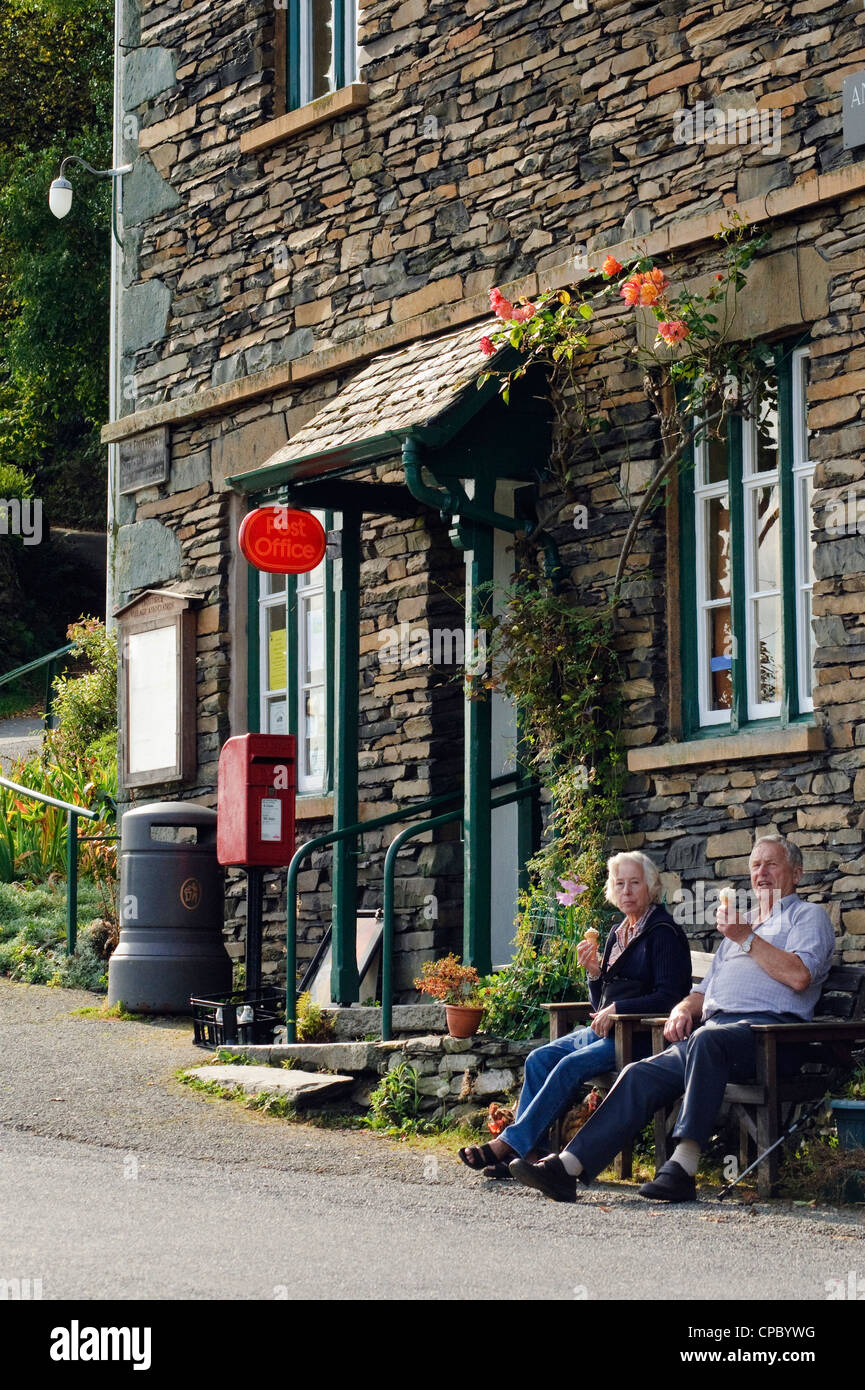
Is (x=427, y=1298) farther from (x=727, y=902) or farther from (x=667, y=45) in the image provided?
(x=667, y=45)

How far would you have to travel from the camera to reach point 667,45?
9734 mm

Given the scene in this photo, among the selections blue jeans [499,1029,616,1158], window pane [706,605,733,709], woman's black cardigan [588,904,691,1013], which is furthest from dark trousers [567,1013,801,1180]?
window pane [706,605,733,709]

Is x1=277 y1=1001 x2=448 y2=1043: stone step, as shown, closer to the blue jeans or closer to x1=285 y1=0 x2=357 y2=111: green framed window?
the blue jeans

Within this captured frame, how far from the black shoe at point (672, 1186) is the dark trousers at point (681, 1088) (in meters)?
0.13

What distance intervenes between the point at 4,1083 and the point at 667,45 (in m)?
5.92

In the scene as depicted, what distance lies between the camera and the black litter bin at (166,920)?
11805 millimetres

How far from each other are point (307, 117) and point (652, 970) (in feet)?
19.9

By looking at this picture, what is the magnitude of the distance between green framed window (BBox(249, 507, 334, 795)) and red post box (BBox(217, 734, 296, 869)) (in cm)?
75

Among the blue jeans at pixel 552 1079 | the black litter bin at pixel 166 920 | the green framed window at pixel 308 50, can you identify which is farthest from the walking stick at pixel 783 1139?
the green framed window at pixel 308 50

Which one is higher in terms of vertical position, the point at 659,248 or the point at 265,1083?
the point at 659,248

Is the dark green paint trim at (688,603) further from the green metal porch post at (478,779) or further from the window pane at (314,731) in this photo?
the window pane at (314,731)

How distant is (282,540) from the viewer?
11156 mm

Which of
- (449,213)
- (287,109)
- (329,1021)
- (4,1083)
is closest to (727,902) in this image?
(329,1021)
